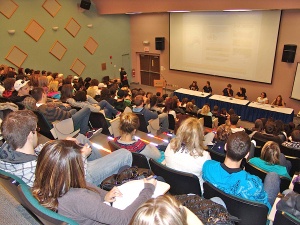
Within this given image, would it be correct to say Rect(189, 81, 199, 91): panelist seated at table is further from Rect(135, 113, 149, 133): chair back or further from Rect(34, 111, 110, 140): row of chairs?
Rect(34, 111, 110, 140): row of chairs

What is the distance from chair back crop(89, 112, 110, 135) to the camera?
172 inches

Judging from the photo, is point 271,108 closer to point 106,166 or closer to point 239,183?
point 239,183

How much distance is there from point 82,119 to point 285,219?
3.23m

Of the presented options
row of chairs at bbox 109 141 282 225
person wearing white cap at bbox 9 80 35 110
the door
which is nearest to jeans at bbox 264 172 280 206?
row of chairs at bbox 109 141 282 225

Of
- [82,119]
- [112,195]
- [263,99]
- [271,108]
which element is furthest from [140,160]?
[263,99]

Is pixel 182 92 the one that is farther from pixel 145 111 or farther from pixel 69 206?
pixel 69 206

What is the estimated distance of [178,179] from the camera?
2326 millimetres

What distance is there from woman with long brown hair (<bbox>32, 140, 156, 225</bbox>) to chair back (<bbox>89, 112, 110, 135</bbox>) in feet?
9.03

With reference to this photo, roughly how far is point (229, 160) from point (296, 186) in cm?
93

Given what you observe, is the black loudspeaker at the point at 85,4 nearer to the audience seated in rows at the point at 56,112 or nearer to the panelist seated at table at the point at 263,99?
the panelist seated at table at the point at 263,99

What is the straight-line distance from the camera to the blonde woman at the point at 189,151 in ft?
8.38

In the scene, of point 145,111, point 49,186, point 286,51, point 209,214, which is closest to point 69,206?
point 49,186

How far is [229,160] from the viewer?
90.2 inches

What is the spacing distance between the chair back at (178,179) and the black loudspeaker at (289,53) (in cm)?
746
